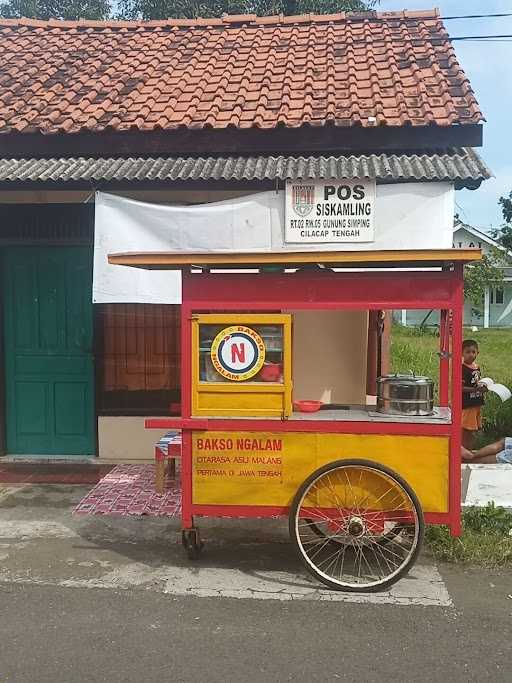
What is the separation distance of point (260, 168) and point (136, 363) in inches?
101

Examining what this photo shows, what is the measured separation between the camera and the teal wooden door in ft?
24.5

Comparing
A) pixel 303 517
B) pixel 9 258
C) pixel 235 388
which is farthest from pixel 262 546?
pixel 9 258

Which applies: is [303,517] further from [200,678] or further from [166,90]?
[166,90]

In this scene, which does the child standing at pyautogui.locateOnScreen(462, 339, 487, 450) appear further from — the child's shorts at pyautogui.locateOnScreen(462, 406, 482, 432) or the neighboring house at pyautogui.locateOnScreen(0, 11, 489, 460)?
the neighboring house at pyautogui.locateOnScreen(0, 11, 489, 460)

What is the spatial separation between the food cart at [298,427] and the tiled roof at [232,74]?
293cm

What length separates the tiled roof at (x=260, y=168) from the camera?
20.0 ft

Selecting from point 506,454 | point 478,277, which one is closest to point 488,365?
point 478,277

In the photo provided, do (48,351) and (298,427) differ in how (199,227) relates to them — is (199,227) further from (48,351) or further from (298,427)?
(298,427)

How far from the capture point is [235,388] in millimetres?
4344

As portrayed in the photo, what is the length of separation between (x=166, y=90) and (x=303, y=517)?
5.33m

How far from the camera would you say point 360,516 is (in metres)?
4.24

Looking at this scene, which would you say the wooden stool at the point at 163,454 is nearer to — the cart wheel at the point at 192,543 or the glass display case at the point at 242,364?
the cart wheel at the point at 192,543

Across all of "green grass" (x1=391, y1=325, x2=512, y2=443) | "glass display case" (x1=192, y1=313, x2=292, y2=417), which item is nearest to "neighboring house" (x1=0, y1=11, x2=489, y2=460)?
"green grass" (x1=391, y1=325, x2=512, y2=443)

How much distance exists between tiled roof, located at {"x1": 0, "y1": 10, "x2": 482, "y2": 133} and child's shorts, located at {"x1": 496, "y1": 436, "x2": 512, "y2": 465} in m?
3.27
